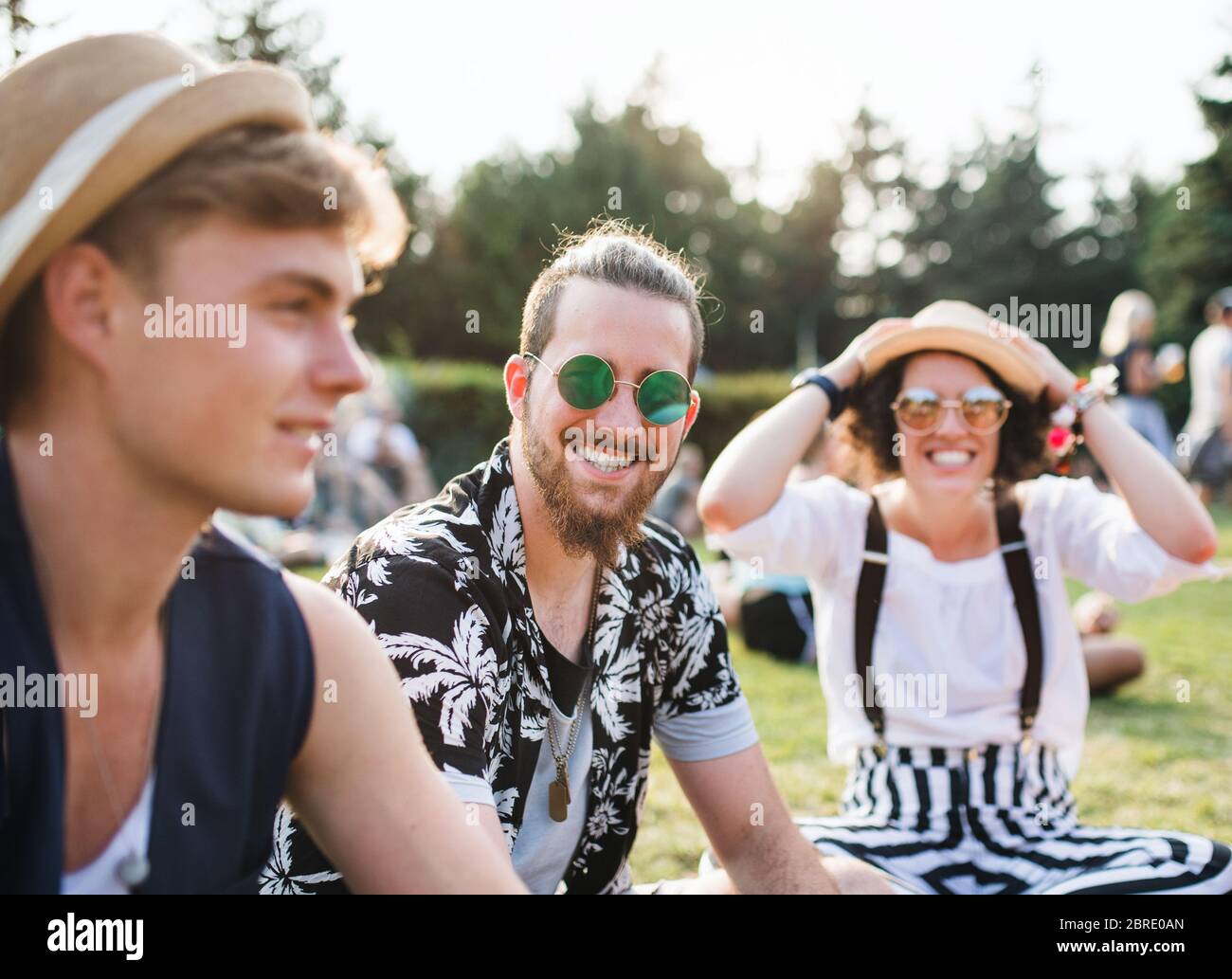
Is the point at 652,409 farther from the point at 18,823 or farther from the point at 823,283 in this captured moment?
the point at 823,283

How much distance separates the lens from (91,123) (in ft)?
4.37

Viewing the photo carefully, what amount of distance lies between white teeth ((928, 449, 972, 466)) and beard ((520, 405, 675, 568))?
1.31 metres

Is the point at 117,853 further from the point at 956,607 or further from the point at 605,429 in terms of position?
the point at 956,607

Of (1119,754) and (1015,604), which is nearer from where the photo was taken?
(1015,604)

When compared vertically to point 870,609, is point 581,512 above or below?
above

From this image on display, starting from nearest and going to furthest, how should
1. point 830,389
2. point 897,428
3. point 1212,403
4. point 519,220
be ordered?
point 830,389 < point 897,428 < point 1212,403 < point 519,220

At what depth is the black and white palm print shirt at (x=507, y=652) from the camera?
2176 millimetres

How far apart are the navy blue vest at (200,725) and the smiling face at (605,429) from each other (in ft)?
3.28

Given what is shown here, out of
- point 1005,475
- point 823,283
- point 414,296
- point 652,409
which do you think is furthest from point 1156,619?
point 823,283

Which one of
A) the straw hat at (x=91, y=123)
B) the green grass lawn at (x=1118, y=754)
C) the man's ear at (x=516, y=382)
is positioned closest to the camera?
the straw hat at (x=91, y=123)

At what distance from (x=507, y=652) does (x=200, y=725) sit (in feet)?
3.16

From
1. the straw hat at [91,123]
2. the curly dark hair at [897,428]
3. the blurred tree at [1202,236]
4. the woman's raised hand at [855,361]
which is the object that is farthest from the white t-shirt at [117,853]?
the blurred tree at [1202,236]

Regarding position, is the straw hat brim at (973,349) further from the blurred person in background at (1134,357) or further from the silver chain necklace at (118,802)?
the blurred person in background at (1134,357)

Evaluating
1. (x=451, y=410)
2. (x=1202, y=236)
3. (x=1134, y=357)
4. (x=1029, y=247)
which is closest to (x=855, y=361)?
(x=1134, y=357)
